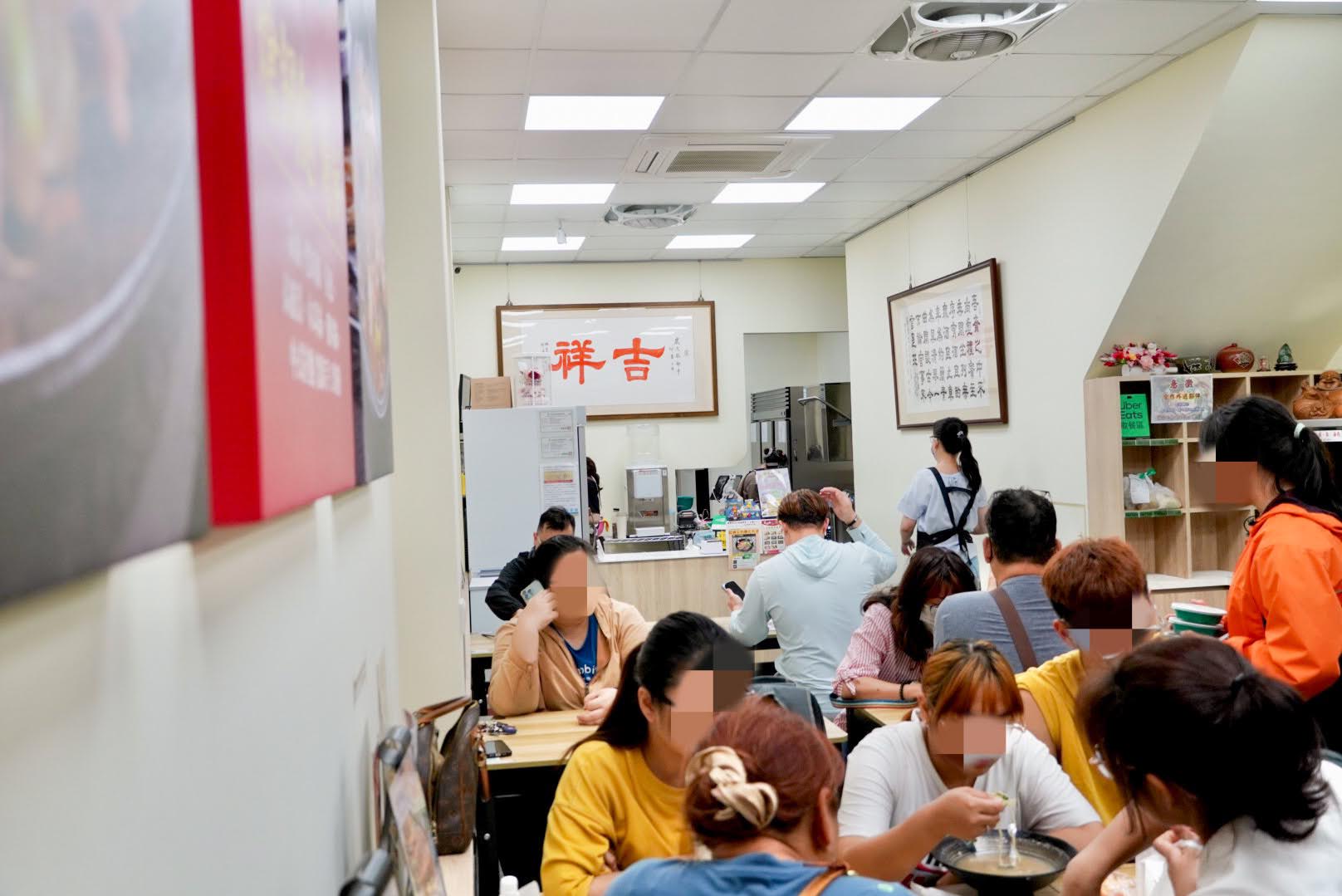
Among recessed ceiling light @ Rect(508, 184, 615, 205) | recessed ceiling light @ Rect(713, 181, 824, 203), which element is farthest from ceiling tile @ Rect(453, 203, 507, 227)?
recessed ceiling light @ Rect(713, 181, 824, 203)

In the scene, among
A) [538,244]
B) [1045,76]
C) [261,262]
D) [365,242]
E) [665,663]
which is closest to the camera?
[261,262]

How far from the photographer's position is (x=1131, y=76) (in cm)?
478

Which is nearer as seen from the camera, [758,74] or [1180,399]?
[758,74]

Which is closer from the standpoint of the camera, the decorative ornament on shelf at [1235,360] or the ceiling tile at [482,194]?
the decorative ornament on shelf at [1235,360]

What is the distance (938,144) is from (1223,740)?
15.7 feet

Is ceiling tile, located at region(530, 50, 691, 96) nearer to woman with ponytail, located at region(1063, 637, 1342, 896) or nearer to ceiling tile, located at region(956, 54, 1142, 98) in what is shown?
ceiling tile, located at region(956, 54, 1142, 98)

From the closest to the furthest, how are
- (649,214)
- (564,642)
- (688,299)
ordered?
(564,642), (649,214), (688,299)

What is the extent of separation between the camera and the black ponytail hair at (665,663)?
2043 mm

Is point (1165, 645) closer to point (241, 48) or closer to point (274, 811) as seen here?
point (274, 811)

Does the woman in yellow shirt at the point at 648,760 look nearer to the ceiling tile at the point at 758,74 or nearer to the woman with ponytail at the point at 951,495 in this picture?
the ceiling tile at the point at 758,74

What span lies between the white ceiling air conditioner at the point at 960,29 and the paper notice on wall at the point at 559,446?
2861 mm

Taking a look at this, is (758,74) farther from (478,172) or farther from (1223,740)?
(1223,740)

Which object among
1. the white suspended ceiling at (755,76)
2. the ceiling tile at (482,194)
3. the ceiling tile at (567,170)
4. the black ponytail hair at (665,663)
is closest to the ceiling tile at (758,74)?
the white suspended ceiling at (755,76)

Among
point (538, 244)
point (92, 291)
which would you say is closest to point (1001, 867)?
point (92, 291)
